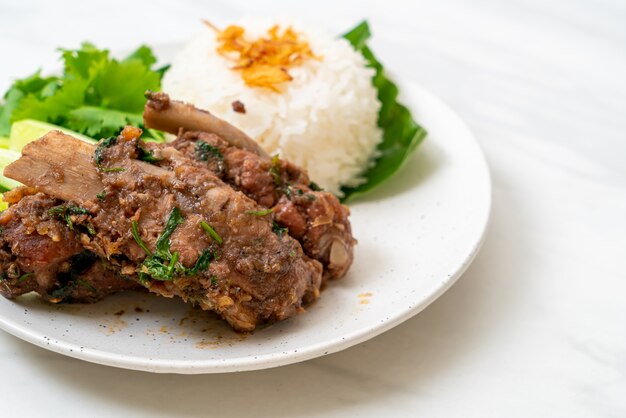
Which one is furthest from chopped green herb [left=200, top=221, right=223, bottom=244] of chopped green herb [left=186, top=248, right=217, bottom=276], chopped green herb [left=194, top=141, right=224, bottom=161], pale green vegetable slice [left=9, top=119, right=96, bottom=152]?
pale green vegetable slice [left=9, top=119, right=96, bottom=152]

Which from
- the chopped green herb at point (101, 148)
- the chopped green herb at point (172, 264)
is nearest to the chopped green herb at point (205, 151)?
the chopped green herb at point (101, 148)

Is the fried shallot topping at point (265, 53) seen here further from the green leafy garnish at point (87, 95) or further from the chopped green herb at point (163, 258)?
the chopped green herb at point (163, 258)

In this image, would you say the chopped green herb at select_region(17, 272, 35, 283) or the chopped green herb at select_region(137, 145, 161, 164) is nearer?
the chopped green herb at select_region(17, 272, 35, 283)

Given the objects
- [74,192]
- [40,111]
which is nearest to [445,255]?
[74,192]

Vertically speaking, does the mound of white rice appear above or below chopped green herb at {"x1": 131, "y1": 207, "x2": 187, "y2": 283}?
below

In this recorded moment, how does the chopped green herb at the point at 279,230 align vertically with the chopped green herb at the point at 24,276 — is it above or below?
below

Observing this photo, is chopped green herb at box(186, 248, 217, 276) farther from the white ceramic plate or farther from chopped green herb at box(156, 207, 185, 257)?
the white ceramic plate
